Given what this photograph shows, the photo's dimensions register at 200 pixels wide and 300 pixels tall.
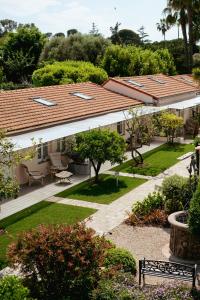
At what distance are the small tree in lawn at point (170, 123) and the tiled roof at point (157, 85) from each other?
377cm

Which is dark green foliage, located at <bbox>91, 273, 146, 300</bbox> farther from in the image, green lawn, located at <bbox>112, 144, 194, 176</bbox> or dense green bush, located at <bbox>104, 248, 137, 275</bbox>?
green lawn, located at <bbox>112, 144, 194, 176</bbox>

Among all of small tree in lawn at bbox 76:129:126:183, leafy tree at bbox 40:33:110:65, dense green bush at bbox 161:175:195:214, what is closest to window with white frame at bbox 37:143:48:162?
small tree in lawn at bbox 76:129:126:183

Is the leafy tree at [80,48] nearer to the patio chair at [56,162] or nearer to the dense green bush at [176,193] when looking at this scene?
the patio chair at [56,162]

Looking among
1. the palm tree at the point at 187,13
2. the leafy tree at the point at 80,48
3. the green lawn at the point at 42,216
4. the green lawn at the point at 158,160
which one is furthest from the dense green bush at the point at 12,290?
the palm tree at the point at 187,13

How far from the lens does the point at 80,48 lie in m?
70.3

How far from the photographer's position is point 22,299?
12.6m

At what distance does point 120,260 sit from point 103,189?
11.5m

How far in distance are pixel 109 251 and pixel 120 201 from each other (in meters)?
8.89

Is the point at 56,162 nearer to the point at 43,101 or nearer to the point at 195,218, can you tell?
the point at 43,101

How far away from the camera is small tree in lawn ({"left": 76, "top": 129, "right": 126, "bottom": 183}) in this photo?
27266 mm

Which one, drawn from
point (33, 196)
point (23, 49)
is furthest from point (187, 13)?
point (33, 196)

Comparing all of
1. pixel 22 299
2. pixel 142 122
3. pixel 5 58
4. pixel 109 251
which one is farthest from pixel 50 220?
pixel 5 58

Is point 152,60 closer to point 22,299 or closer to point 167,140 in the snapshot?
point 167,140

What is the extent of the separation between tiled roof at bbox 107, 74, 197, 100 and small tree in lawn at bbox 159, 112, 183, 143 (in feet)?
12.4
